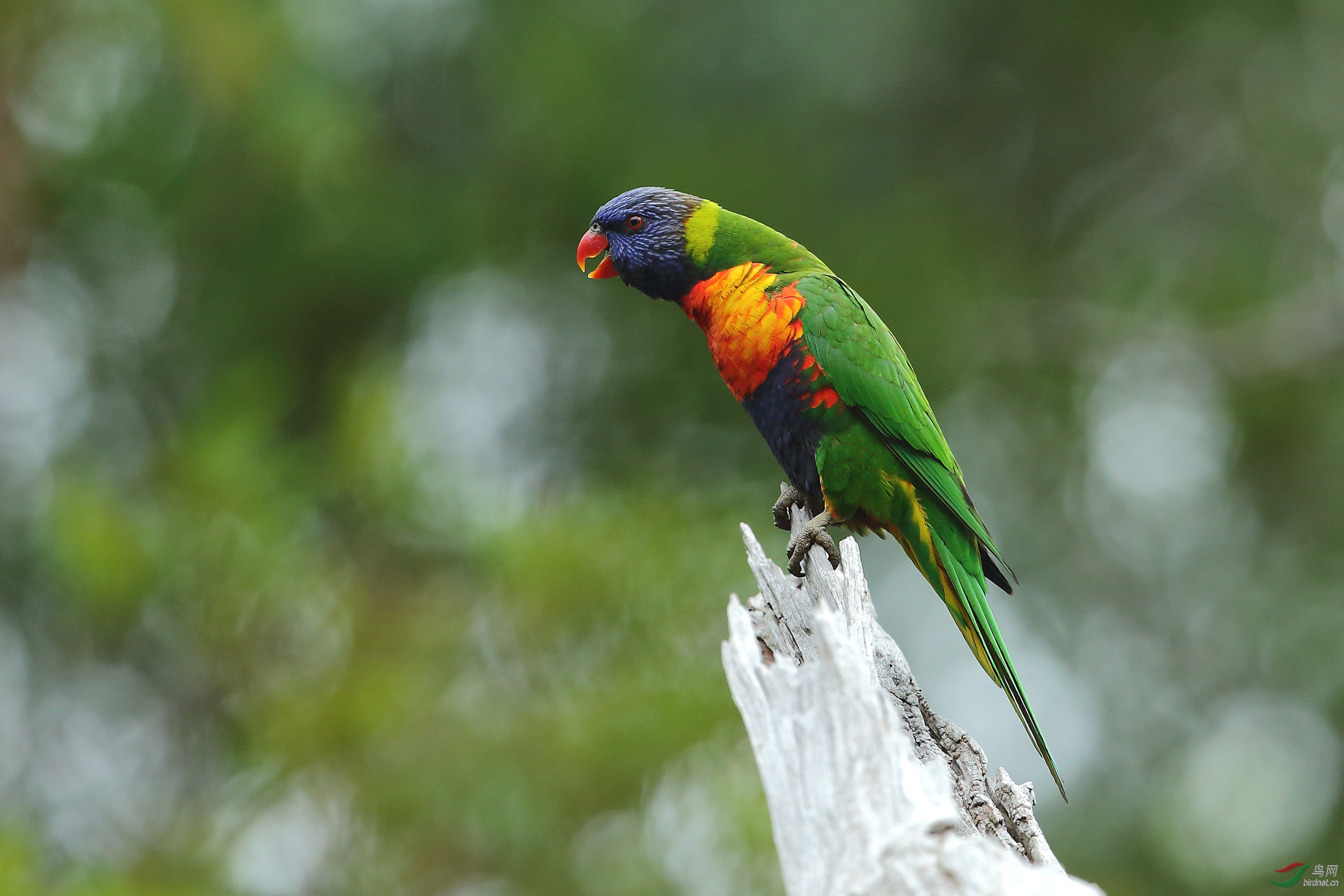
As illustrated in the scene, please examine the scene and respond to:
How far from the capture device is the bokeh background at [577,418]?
3.86m

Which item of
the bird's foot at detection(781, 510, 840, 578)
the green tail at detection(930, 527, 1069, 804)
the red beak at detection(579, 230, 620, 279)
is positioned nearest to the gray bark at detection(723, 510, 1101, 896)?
the green tail at detection(930, 527, 1069, 804)

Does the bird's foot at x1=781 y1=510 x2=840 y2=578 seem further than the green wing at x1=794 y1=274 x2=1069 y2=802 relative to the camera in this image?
No

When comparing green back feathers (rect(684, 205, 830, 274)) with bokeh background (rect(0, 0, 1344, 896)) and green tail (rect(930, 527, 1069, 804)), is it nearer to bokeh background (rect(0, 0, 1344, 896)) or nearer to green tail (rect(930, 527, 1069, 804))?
green tail (rect(930, 527, 1069, 804))

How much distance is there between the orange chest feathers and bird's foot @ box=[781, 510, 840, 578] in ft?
1.18

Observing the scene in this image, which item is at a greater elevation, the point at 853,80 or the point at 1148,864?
the point at 853,80

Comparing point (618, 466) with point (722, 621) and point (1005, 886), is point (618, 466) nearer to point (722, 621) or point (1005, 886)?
point (722, 621)

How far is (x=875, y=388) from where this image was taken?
245cm

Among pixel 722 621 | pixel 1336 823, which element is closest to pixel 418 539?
pixel 722 621

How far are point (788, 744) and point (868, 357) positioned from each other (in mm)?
1313

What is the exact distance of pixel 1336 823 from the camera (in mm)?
5461

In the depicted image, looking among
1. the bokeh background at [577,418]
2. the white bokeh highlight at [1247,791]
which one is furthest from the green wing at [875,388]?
the white bokeh highlight at [1247,791]

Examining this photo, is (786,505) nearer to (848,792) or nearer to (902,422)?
(902,422)

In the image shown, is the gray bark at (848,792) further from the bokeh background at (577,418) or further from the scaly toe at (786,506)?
the bokeh background at (577,418)

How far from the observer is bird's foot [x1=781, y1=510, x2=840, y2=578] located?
7.63ft
